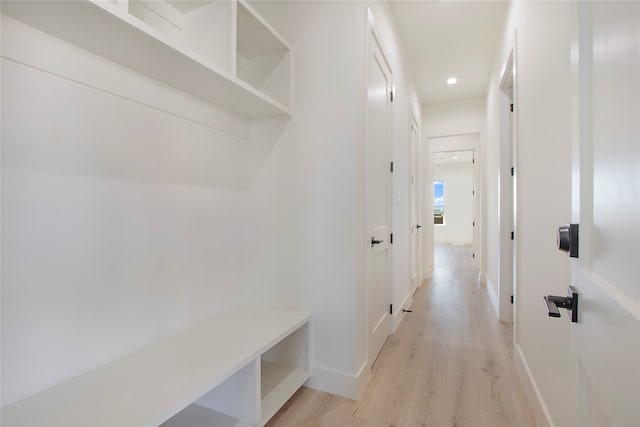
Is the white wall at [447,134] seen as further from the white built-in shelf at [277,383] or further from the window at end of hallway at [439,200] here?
the window at end of hallway at [439,200]

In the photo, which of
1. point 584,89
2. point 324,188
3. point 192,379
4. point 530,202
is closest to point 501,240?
point 530,202

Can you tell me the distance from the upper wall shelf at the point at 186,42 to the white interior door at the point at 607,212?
4.33ft

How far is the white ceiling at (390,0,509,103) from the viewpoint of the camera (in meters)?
2.65

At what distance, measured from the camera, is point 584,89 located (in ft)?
2.07

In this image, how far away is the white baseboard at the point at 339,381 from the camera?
1734 millimetres

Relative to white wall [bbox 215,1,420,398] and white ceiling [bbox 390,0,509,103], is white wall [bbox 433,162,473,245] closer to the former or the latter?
white ceiling [bbox 390,0,509,103]

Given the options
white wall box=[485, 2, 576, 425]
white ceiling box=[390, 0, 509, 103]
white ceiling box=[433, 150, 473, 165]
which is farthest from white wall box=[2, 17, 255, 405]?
white ceiling box=[433, 150, 473, 165]

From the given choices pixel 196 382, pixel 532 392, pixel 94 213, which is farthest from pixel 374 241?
pixel 94 213

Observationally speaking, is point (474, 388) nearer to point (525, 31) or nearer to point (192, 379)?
point (192, 379)

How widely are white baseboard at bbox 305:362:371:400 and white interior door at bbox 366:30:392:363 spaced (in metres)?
0.25

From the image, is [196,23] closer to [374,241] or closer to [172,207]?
[172,207]

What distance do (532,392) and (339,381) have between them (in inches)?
43.1

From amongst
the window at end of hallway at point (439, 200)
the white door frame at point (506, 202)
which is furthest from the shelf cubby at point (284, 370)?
the window at end of hallway at point (439, 200)

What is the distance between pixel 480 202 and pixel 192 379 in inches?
192
